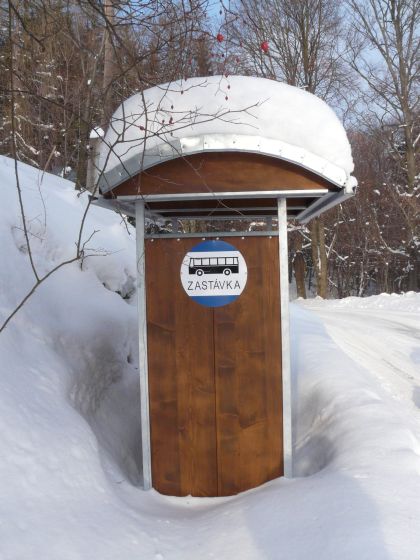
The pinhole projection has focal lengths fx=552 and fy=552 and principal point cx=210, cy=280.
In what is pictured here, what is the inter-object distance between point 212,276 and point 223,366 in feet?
2.04

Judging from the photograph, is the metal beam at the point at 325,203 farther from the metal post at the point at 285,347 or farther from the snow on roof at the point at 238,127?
the metal post at the point at 285,347

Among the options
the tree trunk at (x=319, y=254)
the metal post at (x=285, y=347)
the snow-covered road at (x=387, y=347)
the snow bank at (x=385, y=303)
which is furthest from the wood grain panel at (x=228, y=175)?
the tree trunk at (x=319, y=254)

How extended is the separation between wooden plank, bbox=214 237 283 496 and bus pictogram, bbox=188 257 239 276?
0.39ft

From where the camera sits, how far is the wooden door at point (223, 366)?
378 cm

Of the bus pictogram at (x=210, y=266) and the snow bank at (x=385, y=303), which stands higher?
the bus pictogram at (x=210, y=266)

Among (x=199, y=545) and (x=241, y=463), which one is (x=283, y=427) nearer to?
(x=241, y=463)

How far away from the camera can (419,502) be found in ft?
8.98

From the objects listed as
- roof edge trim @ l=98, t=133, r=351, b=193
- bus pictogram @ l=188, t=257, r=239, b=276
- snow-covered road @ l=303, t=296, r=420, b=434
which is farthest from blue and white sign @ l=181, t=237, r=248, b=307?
snow-covered road @ l=303, t=296, r=420, b=434

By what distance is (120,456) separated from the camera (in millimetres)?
4238

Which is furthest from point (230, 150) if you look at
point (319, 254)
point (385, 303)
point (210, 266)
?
point (319, 254)

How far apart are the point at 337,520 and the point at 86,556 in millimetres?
1190

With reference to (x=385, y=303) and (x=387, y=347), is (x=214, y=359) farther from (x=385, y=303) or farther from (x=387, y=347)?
(x=385, y=303)

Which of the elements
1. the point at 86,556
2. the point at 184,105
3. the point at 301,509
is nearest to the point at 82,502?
the point at 86,556

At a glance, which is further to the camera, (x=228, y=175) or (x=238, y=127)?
(x=228, y=175)
